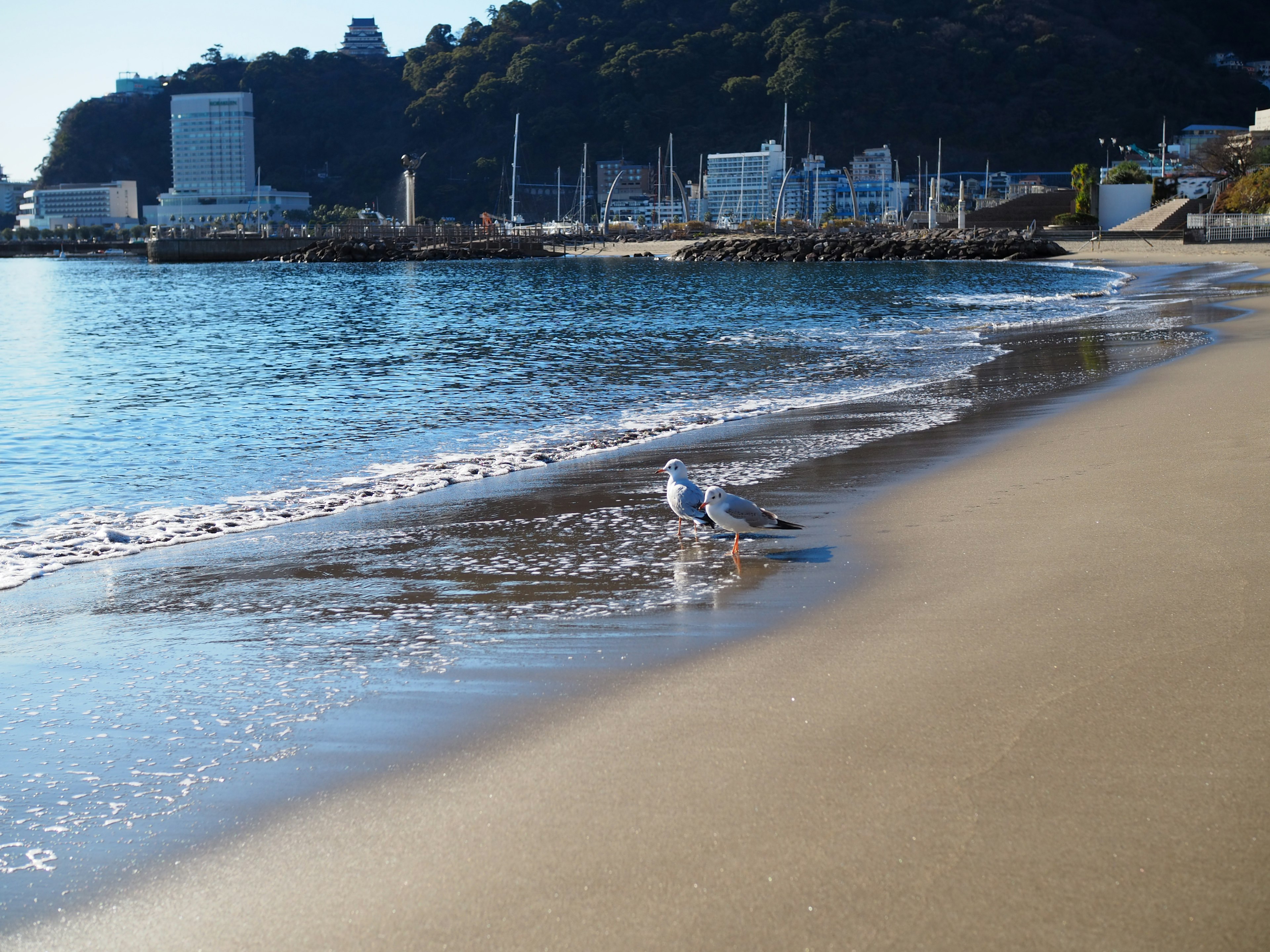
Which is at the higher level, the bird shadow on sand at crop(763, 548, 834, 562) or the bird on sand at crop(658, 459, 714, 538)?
the bird on sand at crop(658, 459, 714, 538)

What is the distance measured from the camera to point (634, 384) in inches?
531

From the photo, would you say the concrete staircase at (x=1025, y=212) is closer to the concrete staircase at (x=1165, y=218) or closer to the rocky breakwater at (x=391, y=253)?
the concrete staircase at (x=1165, y=218)

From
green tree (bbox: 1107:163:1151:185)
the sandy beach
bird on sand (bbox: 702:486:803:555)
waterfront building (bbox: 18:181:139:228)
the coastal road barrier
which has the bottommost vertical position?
the sandy beach

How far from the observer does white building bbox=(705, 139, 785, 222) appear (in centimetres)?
13438

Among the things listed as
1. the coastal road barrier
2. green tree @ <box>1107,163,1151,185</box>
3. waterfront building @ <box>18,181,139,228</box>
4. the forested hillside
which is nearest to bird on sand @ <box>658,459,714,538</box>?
the coastal road barrier

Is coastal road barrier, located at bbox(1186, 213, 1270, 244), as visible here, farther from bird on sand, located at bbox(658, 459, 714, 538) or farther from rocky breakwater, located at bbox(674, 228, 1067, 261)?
bird on sand, located at bbox(658, 459, 714, 538)

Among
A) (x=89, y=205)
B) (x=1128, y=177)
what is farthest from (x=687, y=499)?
(x=89, y=205)

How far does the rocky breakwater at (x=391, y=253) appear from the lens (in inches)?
3438

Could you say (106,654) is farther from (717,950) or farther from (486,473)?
(486,473)

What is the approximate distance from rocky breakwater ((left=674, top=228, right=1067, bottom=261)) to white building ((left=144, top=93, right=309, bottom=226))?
93.1 metres

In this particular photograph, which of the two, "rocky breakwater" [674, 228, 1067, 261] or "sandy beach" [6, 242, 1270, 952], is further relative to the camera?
"rocky breakwater" [674, 228, 1067, 261]

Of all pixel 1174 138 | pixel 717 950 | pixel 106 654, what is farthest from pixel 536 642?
pixel 1174 138

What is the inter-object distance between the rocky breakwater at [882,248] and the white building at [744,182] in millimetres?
52972

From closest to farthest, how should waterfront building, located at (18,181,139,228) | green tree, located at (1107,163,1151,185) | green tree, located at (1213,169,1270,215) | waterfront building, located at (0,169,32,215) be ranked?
green tree, located at (1213,169,1270,215) < green tree, located at (1107,163,1151,185) < waterfront building, located at (18,181,139,228) < waterfront building, located at (0,169,32,215)
